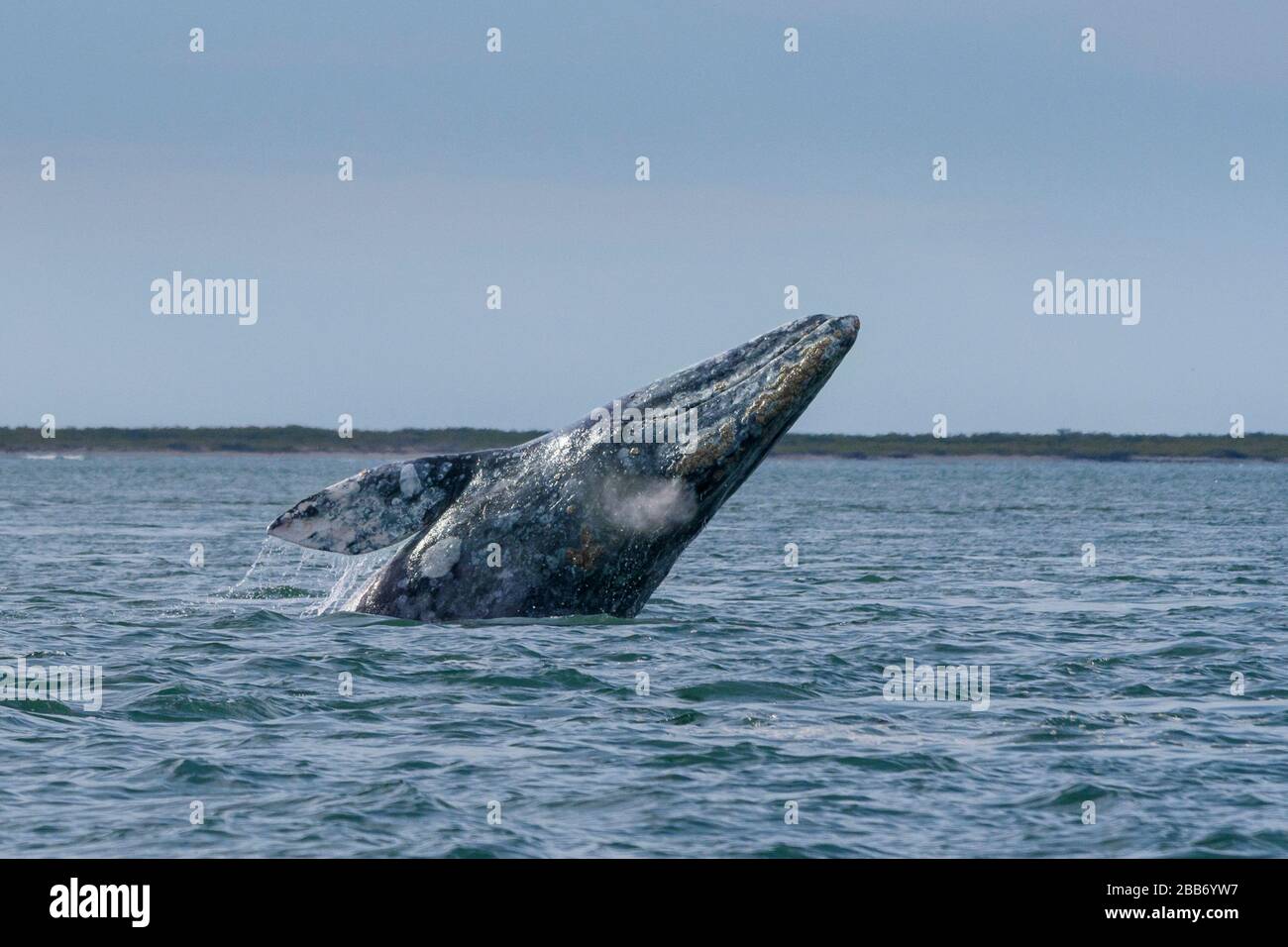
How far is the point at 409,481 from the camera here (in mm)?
14422

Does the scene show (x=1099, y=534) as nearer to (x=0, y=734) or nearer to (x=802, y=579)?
(x=802, y=579)

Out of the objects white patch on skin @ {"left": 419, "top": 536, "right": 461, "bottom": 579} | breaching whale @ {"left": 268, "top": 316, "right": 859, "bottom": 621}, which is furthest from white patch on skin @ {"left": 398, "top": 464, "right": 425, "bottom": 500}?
white patch on skin @ {"left": 419, "top": 536, "right": 461, "bottom": 579}

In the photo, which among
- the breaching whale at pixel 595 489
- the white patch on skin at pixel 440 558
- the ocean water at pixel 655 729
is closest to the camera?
the ocean water at pixel 655 729

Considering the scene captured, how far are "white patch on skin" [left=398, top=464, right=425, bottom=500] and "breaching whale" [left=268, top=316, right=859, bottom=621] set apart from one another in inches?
0.4

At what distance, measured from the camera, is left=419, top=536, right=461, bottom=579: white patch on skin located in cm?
1508

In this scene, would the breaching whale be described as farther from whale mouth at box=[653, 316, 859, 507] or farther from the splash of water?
the splash of water

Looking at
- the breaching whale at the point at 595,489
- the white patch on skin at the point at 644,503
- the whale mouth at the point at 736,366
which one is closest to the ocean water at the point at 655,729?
the breaching whale at the point at 595,489

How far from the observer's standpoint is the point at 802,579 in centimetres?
2612

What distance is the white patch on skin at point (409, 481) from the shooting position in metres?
14.4

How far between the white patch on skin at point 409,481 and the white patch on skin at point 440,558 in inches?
30.5

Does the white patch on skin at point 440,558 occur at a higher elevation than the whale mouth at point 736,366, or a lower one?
lower

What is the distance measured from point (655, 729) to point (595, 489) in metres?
3.20

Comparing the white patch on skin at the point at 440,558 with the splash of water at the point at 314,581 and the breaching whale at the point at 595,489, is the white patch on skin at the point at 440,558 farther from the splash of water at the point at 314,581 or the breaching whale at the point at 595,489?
the splash of water at the point at 314,581
